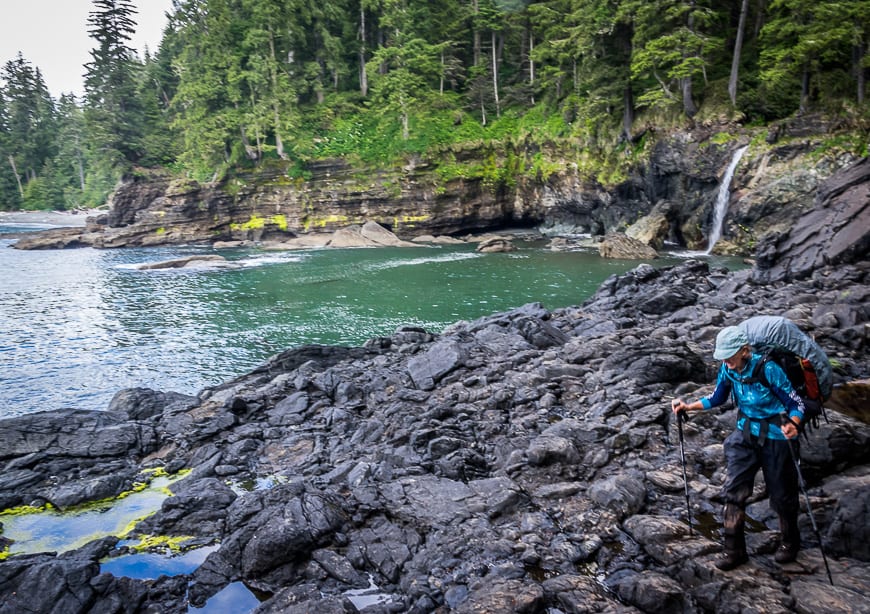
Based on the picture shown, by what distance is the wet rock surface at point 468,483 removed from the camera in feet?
17.2

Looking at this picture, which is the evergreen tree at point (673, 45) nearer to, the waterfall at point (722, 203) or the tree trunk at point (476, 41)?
the waterfall at point (722, 203)

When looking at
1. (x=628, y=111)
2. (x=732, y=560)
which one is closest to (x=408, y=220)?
(x=628, y=111)

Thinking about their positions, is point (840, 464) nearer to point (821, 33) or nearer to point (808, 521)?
point (808, 521)

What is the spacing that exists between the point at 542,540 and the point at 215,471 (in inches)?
262

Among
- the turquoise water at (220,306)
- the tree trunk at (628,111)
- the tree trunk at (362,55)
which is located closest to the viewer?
the turquoise water at (220,306)

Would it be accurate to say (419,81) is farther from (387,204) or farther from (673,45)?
(673,45)

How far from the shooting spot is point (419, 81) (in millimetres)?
50875

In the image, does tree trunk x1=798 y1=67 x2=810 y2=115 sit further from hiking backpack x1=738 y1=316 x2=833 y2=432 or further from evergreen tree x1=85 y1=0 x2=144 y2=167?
evergreen tree x1=85 y1=0 x2=144 y2=167

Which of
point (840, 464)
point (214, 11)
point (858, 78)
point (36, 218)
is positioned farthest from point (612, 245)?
point (36, 218)

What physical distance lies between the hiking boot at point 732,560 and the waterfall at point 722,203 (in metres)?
31.2

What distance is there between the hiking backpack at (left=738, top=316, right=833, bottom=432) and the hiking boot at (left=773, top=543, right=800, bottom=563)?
120cm

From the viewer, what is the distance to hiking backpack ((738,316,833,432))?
478 centimetres

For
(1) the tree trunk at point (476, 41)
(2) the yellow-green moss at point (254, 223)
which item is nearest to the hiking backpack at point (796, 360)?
(2) the yellow-green moss at point (254, 223)

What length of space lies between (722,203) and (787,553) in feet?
104
